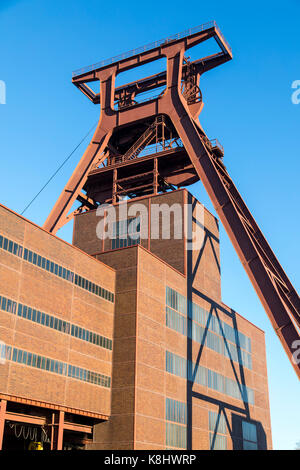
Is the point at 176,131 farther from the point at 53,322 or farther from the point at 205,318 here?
the point at 53,322

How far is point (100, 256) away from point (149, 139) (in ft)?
40.5

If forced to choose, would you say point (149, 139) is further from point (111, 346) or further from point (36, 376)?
point (36, 376)

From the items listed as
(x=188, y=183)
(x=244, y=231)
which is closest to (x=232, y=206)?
(x=244, y=231)

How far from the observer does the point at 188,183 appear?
43.8 meters

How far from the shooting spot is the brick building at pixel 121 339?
2800 cm

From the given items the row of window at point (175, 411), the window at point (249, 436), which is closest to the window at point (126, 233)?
the row of window at point (175, 411)

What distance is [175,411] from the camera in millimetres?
35125

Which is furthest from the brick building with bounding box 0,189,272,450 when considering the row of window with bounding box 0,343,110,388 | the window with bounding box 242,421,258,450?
the window with bounding box 242,421,258,450

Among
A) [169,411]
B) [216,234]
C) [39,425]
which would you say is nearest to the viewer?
[39,425]

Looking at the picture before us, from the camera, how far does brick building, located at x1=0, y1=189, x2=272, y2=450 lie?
28000 millimetres

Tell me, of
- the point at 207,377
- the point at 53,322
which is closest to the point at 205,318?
the point at 207,377

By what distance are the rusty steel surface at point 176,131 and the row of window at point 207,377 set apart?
27.8 feet

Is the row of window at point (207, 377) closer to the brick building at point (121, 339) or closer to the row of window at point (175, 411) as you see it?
the brick building at point (121, 339)

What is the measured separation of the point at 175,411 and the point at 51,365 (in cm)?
1044
